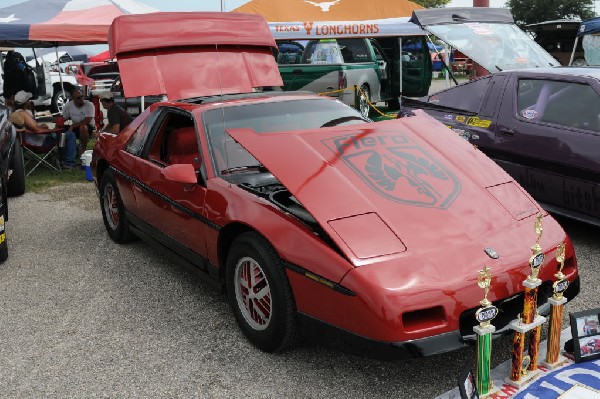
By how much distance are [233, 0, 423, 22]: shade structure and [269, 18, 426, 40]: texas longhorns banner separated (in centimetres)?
70

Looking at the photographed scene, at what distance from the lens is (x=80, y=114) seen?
33.3ft

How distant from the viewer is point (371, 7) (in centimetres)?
1370

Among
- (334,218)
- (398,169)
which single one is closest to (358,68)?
(398,169)

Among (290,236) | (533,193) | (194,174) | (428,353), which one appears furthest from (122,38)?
(428,353)

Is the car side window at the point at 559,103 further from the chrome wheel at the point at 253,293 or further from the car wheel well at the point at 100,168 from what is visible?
the car wheel well at the point at 100,168

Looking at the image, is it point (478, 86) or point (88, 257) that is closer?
point (88, 257)

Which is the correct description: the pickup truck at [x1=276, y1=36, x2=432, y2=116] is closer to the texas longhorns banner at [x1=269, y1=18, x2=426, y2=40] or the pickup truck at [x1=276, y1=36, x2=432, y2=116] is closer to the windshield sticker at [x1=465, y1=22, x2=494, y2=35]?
the texas longhorns banner at [x1=269, y1=18, x2=426, y2=40]

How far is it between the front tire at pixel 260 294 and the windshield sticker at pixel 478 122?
3283 millimetres

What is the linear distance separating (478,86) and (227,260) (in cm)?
363

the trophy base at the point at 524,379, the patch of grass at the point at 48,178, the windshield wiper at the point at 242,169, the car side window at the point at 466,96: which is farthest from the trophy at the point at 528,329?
the patch of grass at the point at 48,178

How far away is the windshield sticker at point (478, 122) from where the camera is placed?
575 centimetres

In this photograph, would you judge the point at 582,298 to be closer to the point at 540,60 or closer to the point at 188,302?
the point at 188,302

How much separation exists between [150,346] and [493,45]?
6.51 m

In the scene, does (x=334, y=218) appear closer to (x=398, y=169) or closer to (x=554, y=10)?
(x=398, y=169)
